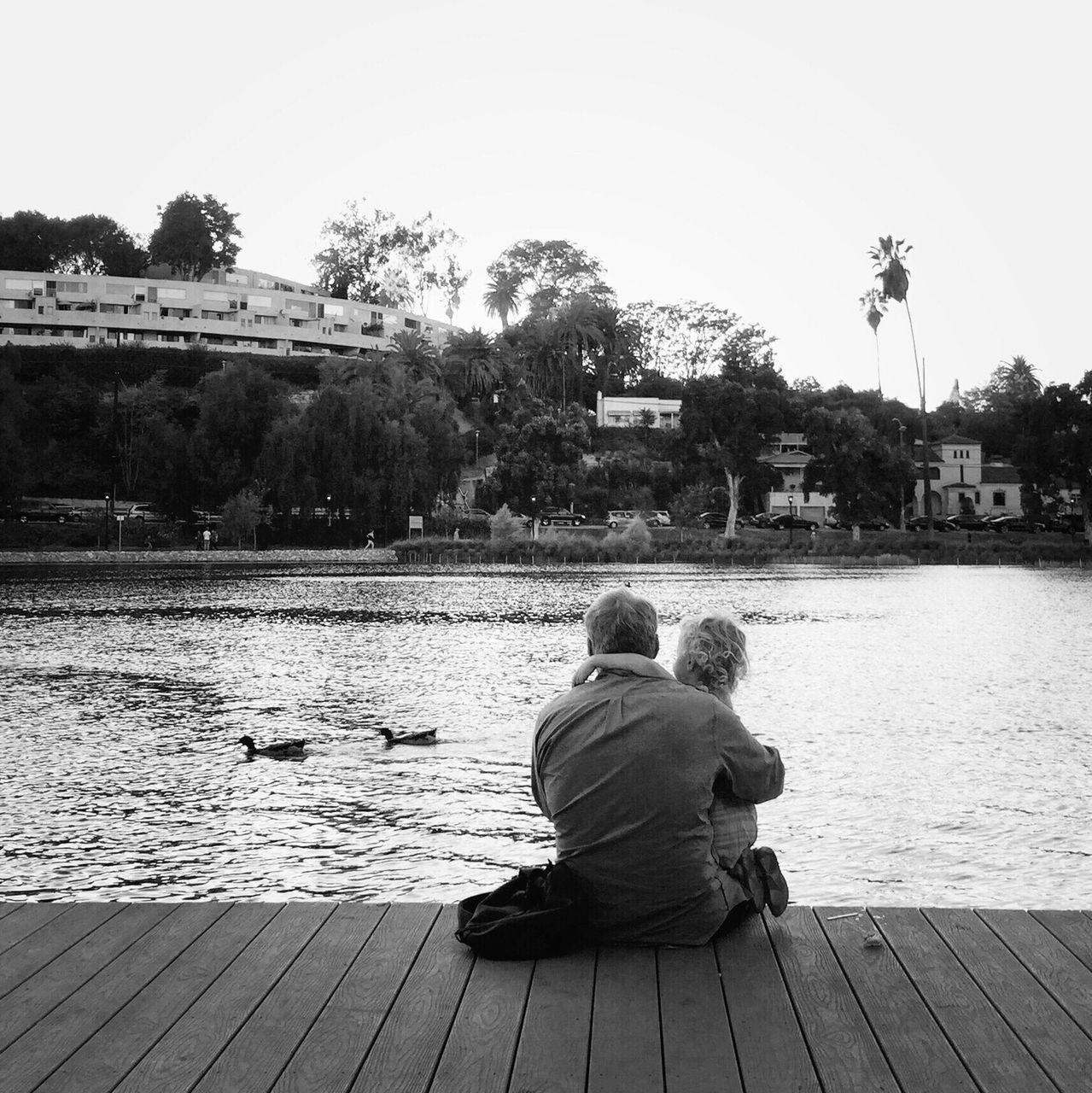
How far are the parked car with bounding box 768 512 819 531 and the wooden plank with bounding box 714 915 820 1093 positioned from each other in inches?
3241

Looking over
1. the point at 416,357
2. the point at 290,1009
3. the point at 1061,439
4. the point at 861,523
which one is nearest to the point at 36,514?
the point at 416,357

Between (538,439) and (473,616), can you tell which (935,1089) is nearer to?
(473,616)

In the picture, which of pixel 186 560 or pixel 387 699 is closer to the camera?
pixel 387 699

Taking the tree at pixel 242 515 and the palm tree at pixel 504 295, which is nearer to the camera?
the tree at pixel 242 515

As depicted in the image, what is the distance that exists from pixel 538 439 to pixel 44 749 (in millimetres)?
68360

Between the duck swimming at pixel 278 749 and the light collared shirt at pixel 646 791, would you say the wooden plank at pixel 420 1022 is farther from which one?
the duck swimming at pixel 278 749

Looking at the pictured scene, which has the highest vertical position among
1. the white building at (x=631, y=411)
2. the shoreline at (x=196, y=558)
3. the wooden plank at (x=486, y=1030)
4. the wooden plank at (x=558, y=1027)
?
the white building at (x=631, y=411)

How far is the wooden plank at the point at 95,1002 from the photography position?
359 cm

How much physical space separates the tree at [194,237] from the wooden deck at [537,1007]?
429 feet

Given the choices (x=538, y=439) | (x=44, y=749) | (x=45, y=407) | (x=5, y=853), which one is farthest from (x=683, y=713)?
(x=45, y=407)

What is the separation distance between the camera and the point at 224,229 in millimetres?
130000

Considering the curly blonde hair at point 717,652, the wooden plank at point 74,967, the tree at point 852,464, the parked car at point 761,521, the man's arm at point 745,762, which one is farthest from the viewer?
the parked car at point 761,521

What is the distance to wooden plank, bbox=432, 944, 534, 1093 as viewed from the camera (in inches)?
141

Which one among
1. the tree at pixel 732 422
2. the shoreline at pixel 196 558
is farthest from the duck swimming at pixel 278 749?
the tree at pixel 732 422
